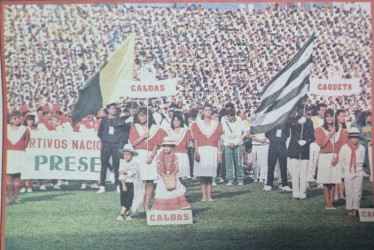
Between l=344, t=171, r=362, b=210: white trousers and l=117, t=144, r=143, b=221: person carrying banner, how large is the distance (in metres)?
1.55

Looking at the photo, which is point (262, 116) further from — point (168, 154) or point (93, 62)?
point (93, 62)

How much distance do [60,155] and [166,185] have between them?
812 millimetres

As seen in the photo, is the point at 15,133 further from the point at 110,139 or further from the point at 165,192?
the point at 165,192

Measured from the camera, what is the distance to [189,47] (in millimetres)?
4746

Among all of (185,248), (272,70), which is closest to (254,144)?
(272,70)

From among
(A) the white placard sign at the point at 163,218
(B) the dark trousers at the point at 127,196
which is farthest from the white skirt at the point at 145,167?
(A) the white placard sign at the point at 163,218

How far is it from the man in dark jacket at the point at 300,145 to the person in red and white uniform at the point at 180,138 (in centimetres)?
80

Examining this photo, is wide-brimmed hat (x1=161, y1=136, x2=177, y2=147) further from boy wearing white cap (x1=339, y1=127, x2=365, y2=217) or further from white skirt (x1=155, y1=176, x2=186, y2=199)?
boy wearing white cap (x1=339, y1=127, x2=365, y2=217)

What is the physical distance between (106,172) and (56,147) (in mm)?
411

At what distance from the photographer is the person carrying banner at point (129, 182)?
4.71 m

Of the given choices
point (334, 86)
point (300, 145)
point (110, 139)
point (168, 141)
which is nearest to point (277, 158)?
point (300, 145)

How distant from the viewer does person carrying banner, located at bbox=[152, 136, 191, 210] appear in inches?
186

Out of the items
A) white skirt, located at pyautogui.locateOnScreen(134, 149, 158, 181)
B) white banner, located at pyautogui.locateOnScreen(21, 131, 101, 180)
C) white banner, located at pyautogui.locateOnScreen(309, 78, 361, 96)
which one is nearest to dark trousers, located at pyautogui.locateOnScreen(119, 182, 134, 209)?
white skirt, located at pyautogui.locateOnScreen(134, 149, 158, 181)

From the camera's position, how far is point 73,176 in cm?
473
